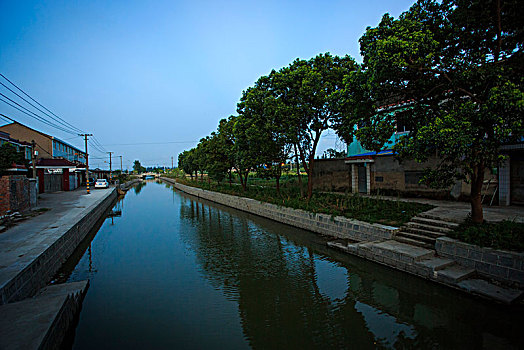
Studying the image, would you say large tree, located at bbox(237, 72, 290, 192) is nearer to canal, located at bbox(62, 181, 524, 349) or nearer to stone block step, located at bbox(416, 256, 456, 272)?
canal, located at bbox(62, 181, 524, 349)

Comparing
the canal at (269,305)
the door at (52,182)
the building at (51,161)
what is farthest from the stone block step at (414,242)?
the door at (52,182)

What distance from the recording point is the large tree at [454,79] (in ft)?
20.4

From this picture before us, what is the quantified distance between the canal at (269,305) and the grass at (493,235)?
1.44 m

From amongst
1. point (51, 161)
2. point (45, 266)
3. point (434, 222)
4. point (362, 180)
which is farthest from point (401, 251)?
point (51, 161)

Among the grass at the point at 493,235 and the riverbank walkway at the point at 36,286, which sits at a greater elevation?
the grass at the point at 493,235

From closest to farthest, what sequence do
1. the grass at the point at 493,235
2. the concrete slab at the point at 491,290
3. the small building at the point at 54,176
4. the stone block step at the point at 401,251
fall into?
the concrete slab at the point at 491,290 → the grass at the point at 493,235 → the stone block step at the point at 401,251 → the small building at the point at 54,176

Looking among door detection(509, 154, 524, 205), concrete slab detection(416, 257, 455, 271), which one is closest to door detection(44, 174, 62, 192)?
concrete slab detection(416, 257, 455, 271)

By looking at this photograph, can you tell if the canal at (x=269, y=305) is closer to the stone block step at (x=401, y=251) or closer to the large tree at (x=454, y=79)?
the stone block step at (x=401, y=251)

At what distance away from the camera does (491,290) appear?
19.1 feet

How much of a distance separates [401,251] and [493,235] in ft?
6.94

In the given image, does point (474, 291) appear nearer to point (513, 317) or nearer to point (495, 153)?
point (513, 317)

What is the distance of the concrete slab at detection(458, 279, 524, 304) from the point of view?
18.2ft

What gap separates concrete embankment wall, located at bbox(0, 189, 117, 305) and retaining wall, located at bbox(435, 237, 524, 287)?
32.3 ft

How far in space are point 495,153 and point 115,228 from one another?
16989 mm
